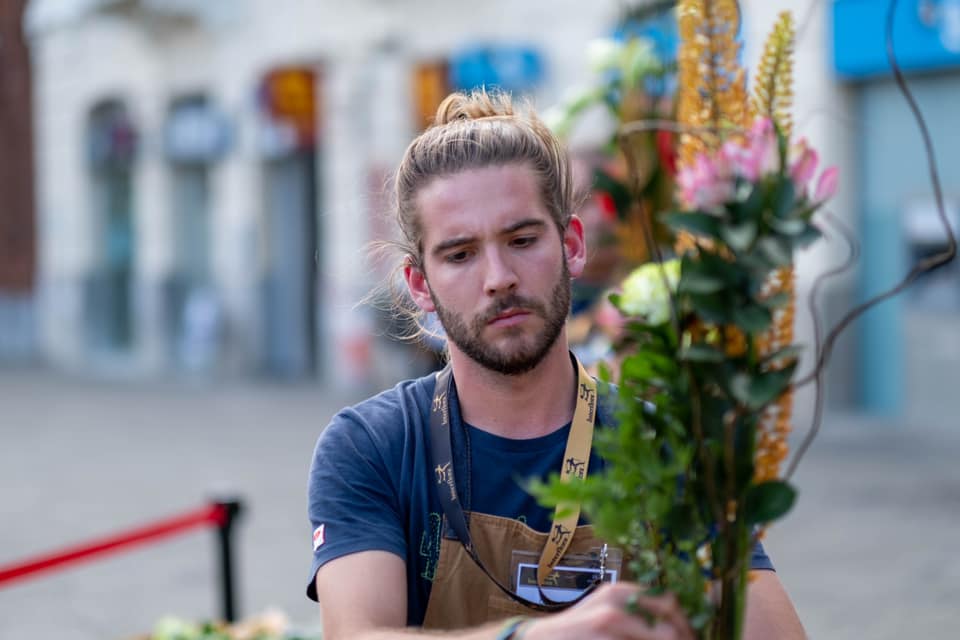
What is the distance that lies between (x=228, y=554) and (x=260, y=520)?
399 centimetres

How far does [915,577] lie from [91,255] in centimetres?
1830

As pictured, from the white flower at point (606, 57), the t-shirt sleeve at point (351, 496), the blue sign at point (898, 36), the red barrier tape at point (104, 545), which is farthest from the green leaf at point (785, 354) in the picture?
the blue sign at point (898, 36)

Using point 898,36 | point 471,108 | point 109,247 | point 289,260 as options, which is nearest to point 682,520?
point 471,108

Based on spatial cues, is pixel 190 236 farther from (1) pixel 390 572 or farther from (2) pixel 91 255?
(1) pixel 390 572

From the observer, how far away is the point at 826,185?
151 cm

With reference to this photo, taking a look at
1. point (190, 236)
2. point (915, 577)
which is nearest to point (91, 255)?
point (190, 236)

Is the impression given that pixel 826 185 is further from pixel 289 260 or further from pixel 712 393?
pixel 289 260

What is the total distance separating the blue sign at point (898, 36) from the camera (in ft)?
34.8

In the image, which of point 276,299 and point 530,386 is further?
point 276,299

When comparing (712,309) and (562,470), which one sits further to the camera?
(562,470)

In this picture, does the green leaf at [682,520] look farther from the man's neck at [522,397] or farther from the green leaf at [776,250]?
the man's neck at [522,397]

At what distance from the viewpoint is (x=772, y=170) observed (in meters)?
1.42

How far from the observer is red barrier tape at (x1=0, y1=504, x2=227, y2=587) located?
350cm

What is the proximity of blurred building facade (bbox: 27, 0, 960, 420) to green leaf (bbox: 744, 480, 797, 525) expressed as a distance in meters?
9.39
